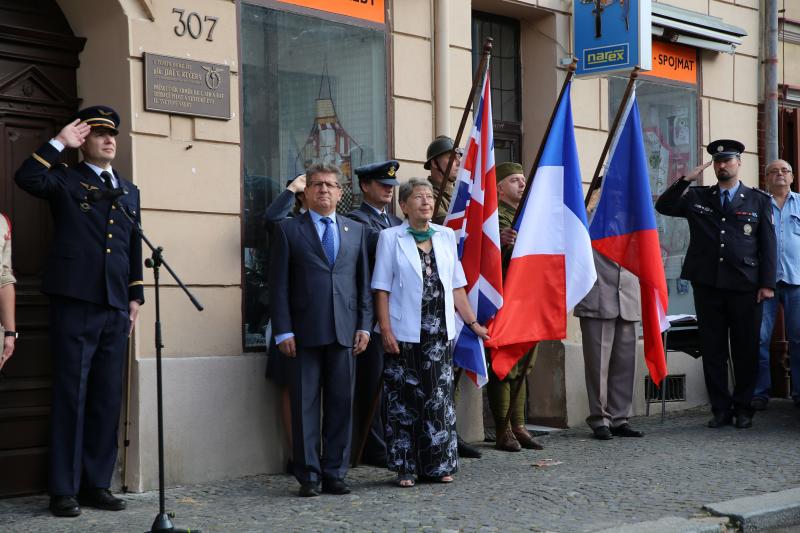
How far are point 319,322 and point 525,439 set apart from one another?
2494 millimetres

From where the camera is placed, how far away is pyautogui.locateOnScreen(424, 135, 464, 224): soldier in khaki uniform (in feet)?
28.8

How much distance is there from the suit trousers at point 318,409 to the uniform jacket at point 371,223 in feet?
2.83

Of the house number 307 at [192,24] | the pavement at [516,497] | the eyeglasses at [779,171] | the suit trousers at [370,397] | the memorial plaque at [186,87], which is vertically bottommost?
the pavement at [516,497]

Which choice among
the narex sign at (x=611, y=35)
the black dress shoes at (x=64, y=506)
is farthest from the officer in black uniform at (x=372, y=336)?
the narex sign at (x=611, y=35)

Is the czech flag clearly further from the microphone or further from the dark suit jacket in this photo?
the microphone

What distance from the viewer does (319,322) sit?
737 centimetres

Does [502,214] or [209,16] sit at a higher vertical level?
[209,16]

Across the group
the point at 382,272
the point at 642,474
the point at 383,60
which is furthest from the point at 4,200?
the point at 642,474

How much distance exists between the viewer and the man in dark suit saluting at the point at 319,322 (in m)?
7.36

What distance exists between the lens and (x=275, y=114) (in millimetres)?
8734

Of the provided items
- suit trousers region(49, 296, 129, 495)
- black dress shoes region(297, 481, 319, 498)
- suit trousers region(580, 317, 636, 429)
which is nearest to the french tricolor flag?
suit trousers region(580, 317, 636, 429)

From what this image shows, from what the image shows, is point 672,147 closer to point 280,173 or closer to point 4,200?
A: point 280,173

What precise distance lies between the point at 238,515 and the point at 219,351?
1.64 meters

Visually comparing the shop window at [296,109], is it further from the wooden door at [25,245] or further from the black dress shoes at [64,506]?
the black dress shoes at [64,506]
